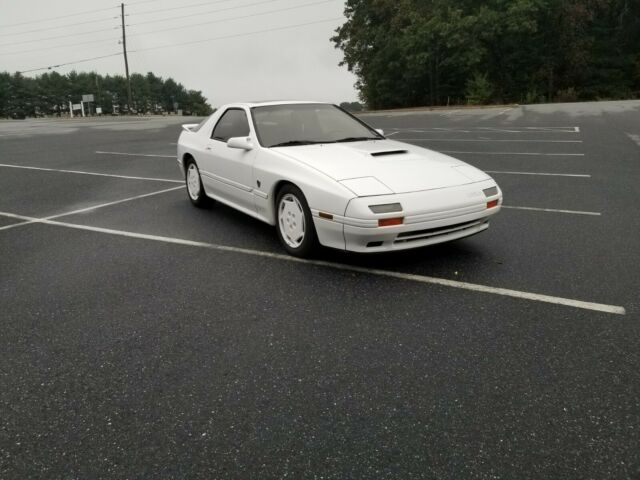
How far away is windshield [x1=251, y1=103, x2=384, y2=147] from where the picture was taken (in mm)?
4887

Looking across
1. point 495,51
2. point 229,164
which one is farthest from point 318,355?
point 495,51

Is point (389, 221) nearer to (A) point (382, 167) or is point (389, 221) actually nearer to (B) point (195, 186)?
(A) point (382, 167)

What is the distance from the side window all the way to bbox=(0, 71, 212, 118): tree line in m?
133

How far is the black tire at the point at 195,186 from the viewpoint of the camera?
6207 millimetres

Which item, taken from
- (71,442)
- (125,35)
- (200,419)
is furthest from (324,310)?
(125,35)

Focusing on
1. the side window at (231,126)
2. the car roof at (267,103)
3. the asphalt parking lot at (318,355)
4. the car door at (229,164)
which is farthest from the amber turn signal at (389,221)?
the car roof at (267,103)

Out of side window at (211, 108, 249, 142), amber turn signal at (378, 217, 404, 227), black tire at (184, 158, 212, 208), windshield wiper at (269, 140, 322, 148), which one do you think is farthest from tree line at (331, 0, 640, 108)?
amber turn signal at (378, 217, 404, 227)

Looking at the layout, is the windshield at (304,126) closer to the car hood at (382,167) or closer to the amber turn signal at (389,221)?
the car hood at (382,167)

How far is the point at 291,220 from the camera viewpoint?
4.39 metres

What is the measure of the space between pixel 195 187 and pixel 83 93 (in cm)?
14434

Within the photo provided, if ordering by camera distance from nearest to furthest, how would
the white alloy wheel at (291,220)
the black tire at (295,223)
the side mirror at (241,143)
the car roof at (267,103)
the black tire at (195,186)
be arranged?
the black tire at (295,223)
the white alloy wheel at (291,220)
the side mirror at (241,143)
the car roof at (267,103)
the black tire at (195,186)

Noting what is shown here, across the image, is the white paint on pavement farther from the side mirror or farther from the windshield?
the side mirror

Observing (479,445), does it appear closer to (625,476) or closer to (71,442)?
(625,476)

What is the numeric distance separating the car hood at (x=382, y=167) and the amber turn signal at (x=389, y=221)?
224 mm
